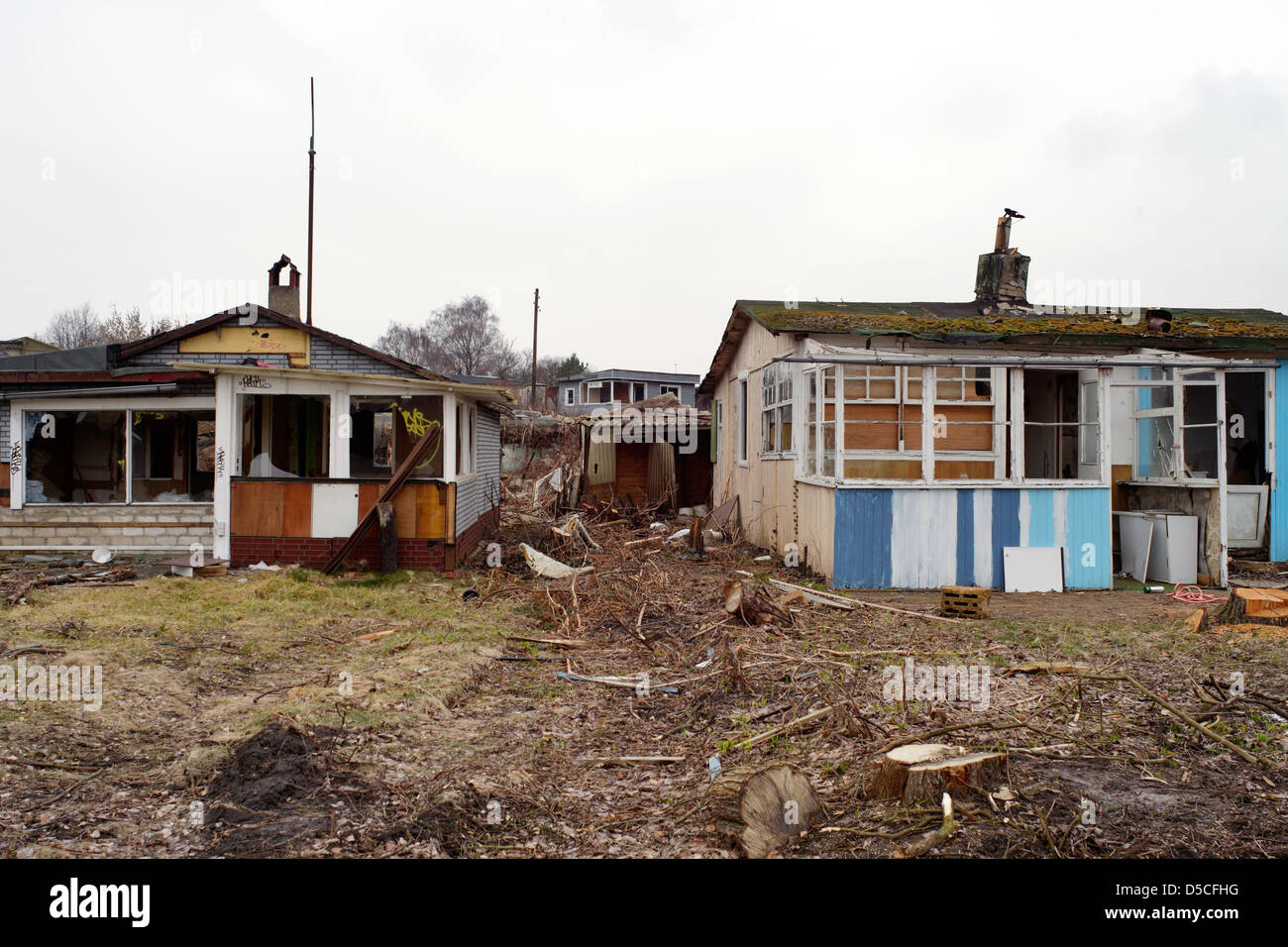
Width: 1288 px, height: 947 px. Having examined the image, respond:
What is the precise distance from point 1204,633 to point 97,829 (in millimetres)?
8259

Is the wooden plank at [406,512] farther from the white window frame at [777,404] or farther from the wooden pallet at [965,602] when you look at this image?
the wooden pallet at [965,602]

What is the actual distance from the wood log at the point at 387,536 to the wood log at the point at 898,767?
860 cm

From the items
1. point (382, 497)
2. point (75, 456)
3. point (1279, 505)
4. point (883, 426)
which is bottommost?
point (1279, 505)

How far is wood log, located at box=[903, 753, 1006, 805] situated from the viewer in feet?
12.8

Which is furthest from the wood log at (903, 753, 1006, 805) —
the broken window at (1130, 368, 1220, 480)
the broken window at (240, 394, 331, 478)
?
the broken window at (240, 394, 331, 478)

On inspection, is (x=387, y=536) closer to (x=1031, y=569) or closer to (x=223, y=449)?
(x=223, y=449)

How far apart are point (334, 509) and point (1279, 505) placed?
1322cm

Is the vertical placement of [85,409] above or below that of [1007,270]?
below

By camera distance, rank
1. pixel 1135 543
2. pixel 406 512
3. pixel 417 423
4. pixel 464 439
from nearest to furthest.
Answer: pixel 1135 543 < pixel 406 512 < pixel 417 423 < pixel 464 439

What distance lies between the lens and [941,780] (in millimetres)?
3949

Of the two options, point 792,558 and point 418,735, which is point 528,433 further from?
point 418,735

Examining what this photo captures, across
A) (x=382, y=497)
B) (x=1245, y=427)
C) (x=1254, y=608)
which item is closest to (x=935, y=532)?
(x=1254, y=608)

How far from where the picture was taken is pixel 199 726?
554 cm
